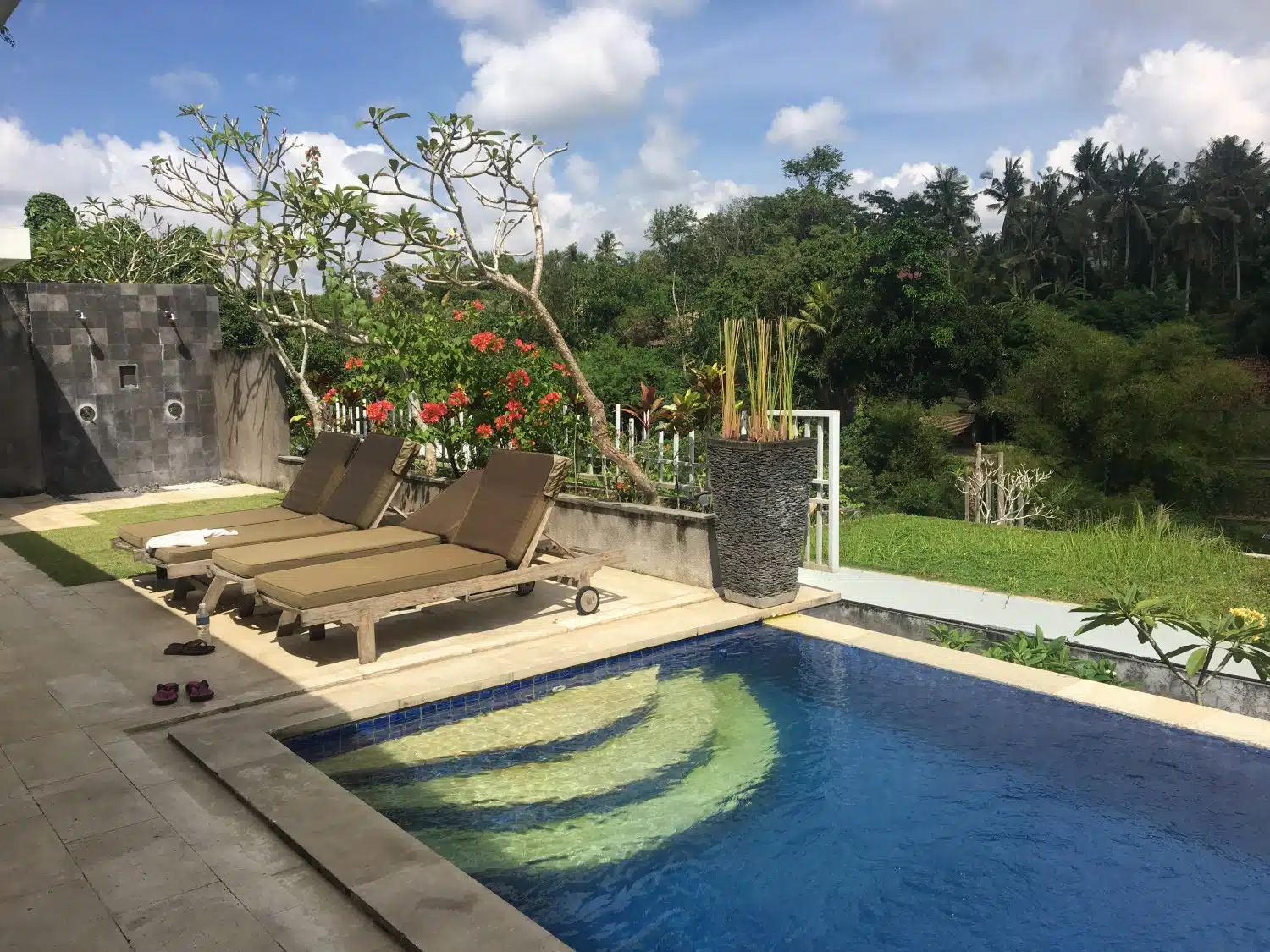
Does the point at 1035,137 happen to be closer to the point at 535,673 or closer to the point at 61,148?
the point at 61,148

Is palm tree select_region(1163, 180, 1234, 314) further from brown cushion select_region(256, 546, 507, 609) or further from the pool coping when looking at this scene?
the pool coping

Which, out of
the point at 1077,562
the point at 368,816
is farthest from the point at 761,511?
the point at 368,816

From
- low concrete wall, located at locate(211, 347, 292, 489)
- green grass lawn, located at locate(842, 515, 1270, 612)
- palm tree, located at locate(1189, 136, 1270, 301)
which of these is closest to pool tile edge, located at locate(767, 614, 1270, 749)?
green grass lawn, located at locate(842, 515, 1270, 612)

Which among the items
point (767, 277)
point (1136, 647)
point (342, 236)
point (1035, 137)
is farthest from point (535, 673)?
point (1035, 137)

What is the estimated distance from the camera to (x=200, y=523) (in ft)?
24.2

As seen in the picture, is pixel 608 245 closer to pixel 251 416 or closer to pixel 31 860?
pixel 251 416

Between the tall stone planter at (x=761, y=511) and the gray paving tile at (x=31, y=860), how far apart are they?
4298mm

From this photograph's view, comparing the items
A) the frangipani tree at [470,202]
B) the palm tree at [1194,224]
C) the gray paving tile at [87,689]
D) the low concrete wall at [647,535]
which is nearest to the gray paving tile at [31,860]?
the gray paving tile at [87,689]

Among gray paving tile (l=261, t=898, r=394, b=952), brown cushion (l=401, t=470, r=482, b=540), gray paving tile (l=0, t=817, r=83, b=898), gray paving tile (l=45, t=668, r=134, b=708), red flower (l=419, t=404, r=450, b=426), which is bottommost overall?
gray paving tile (l=261, t=898, r=394, b=952)

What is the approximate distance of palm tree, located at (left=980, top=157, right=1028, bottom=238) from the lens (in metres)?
60.6

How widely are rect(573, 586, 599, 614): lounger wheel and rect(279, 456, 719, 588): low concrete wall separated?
2.43 ft

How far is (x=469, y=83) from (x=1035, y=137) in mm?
58802

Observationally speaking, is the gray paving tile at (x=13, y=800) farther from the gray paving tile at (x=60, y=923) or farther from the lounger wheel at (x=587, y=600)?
the lounger wheel at (x=587, y=600)

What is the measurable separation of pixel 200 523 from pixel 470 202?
11.3 ft
